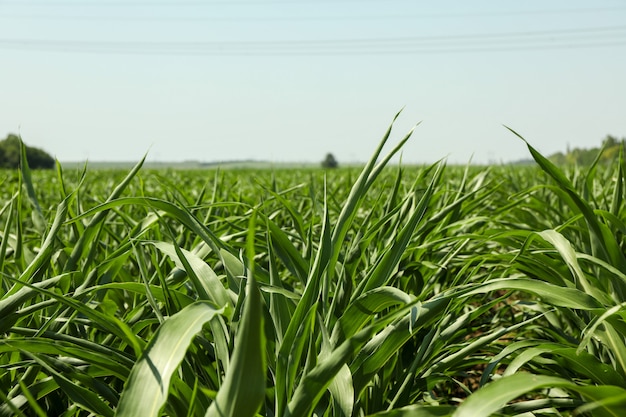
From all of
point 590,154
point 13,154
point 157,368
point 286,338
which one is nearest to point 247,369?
point 157,368

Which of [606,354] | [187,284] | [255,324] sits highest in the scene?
[255,324]

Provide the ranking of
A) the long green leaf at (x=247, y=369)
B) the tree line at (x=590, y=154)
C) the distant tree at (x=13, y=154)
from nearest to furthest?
the long green leaf at (x=247, y=369)
the tree line at (x=590, y=154)
the distant tree at (x=13, y=154)

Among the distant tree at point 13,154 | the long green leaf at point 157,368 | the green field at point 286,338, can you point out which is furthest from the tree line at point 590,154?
the distant tree at point 13,154

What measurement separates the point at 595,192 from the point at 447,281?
1.69 m

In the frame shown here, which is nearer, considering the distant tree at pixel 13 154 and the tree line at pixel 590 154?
the tree line at pixel 590 154

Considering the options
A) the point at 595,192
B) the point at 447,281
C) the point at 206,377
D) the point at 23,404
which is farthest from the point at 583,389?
the point at 595,192

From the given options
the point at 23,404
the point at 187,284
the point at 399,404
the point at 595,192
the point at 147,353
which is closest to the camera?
the point at 147,353

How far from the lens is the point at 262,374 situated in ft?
1.92

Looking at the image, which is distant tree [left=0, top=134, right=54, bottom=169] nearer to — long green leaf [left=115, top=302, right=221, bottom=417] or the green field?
the green field

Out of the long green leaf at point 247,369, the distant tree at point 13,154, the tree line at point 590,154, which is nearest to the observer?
the long green leaf at point 247,369

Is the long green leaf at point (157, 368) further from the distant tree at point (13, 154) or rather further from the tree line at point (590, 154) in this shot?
the distant tree at point (13, 154)

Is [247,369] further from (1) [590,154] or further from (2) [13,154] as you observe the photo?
(2) [13,154]

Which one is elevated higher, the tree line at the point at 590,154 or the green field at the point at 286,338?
the tree line at the point at 590,154

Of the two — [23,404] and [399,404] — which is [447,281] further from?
[23,404]
